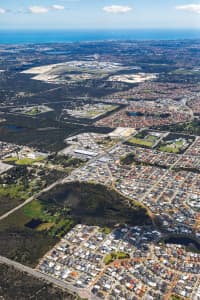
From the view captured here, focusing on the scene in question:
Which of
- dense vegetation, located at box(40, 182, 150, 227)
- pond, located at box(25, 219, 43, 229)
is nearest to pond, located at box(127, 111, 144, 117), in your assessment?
dense vegetation, located at box(40, 182, 150, 227)

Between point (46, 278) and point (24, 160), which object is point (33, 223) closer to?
point (46, 278)

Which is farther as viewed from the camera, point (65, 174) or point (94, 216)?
point (65, 174)

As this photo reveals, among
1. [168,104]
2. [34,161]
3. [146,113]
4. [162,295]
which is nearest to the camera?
[162,295]

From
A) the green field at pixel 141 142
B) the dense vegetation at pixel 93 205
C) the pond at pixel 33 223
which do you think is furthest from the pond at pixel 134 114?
the pond at pixel 33 223

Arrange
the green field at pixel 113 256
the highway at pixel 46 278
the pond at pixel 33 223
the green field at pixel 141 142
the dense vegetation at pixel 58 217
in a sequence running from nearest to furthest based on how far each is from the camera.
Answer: the highway at pixel 46 278, the green field at pixel 113 256, the dense vegetation at pixel 58 217, the pond at pixel 33 223, the green field at pixel 141 142

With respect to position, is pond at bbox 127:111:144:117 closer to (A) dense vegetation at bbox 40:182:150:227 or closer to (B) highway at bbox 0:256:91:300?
(A) dense vegetation at bbox 40:182:150:227

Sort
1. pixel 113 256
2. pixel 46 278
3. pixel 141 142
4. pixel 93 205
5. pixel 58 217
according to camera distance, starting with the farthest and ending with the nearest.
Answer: pixel 141 142 < pixel 93 205 < pixel 58 217 < pixel 113 256 < pixel 46 278

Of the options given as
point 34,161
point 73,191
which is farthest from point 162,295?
point 34,161

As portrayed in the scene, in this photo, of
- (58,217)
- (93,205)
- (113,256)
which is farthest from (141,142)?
(113,256)

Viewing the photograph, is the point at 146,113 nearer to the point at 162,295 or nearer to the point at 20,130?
the point at 20,130

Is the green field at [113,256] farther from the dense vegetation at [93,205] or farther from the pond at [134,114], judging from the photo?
the pond at [134,114]

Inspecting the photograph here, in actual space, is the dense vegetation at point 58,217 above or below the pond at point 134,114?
below
